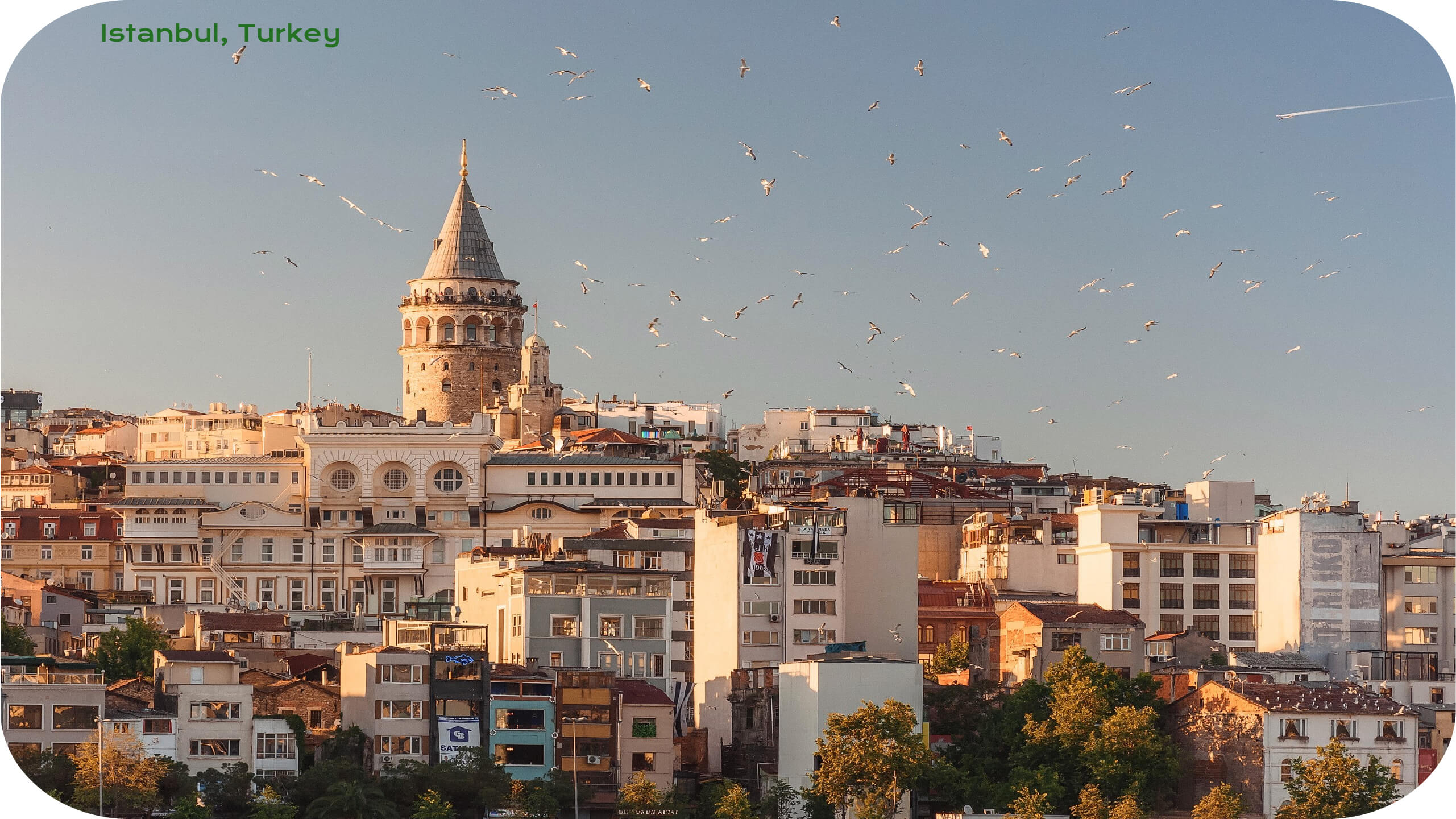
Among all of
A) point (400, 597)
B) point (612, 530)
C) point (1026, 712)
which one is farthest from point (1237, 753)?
point (400, 597)

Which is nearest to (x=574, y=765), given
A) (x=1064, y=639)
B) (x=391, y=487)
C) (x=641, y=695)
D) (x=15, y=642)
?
(x=641, y=695)

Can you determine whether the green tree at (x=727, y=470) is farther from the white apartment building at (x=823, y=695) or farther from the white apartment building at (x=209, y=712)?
the white apartment building at (x=209, y=712)

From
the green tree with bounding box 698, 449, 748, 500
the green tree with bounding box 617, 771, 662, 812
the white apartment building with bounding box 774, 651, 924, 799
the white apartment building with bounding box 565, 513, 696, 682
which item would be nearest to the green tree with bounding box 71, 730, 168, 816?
the green tree with bounding box 617, 771, 662, 812

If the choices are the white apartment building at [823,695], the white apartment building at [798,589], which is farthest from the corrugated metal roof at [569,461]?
the white apartment building at [823,695]

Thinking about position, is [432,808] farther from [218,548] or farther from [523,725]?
[218,548]

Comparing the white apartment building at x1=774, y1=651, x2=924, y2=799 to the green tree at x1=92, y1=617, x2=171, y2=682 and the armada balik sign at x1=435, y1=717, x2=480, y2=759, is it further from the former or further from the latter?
the green tree at x1=92, y1=617, x2=171, y2=682
